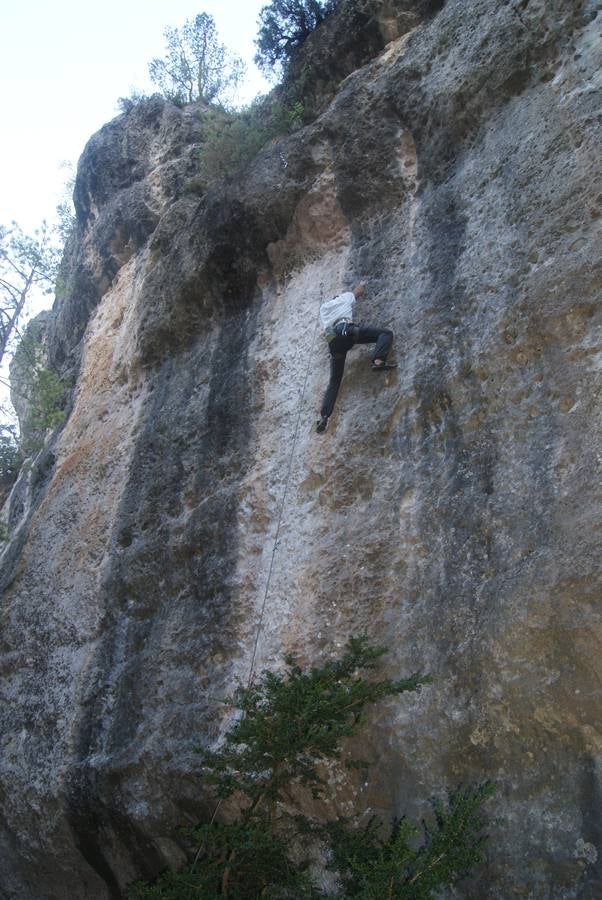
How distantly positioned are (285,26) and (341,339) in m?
7.25

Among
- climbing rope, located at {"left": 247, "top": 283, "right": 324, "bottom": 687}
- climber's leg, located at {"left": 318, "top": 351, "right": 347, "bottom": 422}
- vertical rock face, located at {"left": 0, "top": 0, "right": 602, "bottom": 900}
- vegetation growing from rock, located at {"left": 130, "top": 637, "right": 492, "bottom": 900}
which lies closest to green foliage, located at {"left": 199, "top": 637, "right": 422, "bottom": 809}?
vegetation growing from rock, located at {"left": 130, "top": 637, "right": 492, "bottom": 900}

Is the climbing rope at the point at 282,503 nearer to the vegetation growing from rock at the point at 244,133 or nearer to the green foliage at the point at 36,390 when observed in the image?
the vegetation growing from rock at the point at 244,133

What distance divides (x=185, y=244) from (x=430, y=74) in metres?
3.58

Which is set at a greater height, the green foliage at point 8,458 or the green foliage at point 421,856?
the green foliage at point 8,458

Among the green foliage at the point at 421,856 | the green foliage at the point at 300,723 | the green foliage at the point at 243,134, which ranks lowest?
the green foliage at the point at 421,856

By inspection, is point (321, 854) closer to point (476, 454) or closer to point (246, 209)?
point (476, 454)

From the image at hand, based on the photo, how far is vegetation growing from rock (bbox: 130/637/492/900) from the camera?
462cm

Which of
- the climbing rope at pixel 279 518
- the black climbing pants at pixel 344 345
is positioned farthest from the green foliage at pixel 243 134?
the black climbing pants at pixel 344 345

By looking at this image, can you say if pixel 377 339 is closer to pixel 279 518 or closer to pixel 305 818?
pixel 279 518

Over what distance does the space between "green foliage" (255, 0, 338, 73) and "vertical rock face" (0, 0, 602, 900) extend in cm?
276

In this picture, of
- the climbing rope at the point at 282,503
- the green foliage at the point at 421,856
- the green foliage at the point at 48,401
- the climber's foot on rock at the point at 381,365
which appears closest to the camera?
the green foliage at the point at 421,856

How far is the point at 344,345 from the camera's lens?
737cm

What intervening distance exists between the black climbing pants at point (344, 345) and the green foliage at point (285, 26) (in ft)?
20.4

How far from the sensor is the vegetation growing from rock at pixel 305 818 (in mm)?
4621
